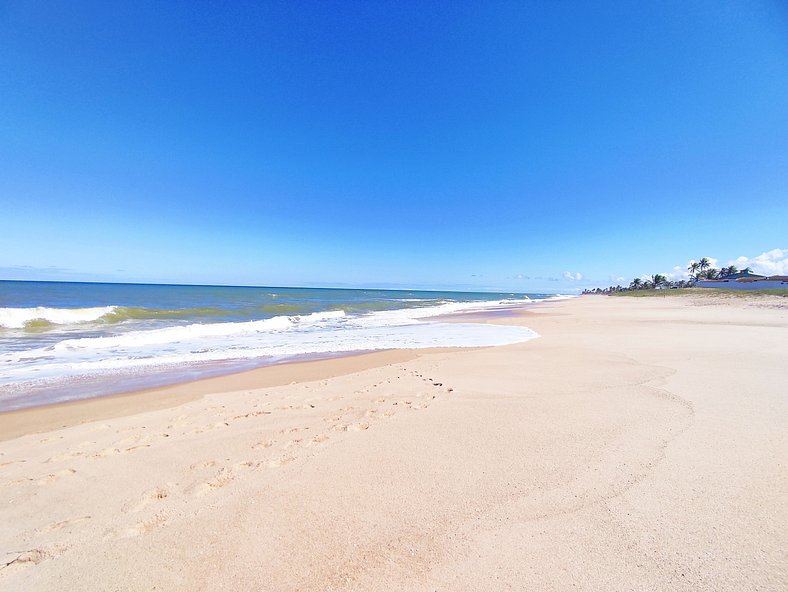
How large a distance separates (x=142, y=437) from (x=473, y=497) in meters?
4.50

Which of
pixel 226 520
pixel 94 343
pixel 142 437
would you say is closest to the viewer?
pixel 226 520

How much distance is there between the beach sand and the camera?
2225 mm

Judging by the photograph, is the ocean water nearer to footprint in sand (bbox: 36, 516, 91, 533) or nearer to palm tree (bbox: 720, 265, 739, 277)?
footprint in sand (bbox: 36, 516, 91, 533)

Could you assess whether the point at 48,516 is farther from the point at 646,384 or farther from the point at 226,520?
the point at 646,384

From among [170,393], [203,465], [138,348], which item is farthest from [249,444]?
[138,348]

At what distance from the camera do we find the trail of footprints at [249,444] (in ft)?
9.67

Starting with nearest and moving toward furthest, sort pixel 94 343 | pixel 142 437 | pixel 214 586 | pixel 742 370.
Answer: pixel 214 586 < pixel 142 437 < pixel 742 370 < pixel 94 343

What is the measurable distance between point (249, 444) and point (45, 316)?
2398 centimetres

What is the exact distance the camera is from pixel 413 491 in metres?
3.06

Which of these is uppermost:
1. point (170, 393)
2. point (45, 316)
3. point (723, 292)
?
point (723, 292)

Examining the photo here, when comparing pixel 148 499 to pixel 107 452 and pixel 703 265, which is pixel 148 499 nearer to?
pixel 107 452

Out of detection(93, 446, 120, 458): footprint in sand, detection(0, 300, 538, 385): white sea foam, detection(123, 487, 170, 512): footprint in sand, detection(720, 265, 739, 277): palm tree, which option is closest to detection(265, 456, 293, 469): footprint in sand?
detection(123, 487, 170, 512): footprint in sand

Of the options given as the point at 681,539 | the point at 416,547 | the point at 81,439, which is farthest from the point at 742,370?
the point at 81,439

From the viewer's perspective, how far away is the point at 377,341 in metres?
13.8
